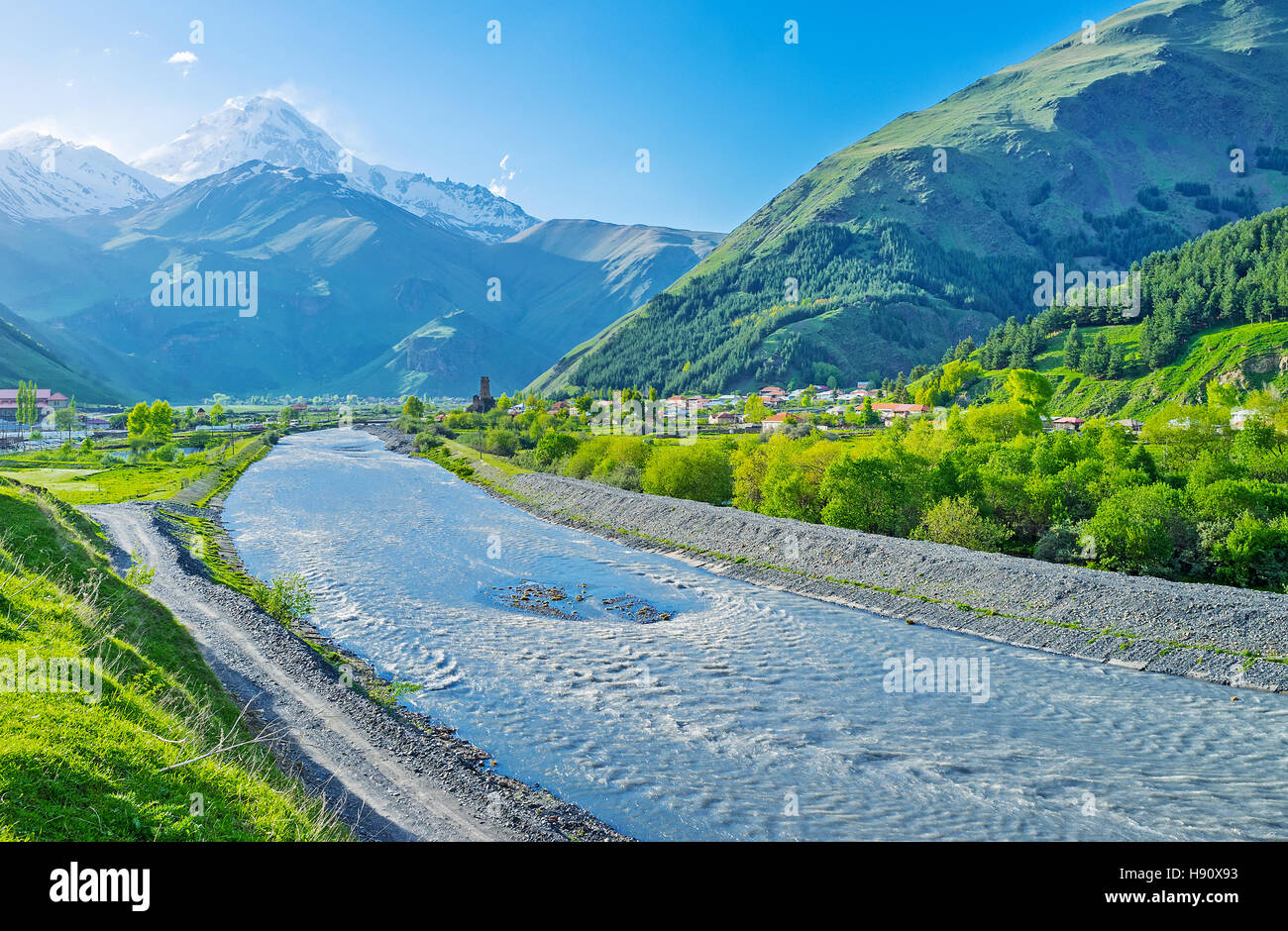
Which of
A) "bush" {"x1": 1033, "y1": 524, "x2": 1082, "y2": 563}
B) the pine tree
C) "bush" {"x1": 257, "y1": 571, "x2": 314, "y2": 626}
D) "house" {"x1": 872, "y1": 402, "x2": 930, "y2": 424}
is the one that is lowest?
"bush" {"x1": 257, "y1": 571, "x2": 314, "y2": 626}

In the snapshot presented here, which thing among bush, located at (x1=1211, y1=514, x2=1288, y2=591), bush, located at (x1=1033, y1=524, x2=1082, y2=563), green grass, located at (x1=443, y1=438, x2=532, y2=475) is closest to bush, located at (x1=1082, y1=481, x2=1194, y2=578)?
bush, located at (x1=1033, y1=524, x2=1082, y2=563)

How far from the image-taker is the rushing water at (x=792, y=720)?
59.5 ft

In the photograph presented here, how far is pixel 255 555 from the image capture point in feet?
154

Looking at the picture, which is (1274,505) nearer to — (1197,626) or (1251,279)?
(1197,626)

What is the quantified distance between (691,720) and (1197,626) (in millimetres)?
21648

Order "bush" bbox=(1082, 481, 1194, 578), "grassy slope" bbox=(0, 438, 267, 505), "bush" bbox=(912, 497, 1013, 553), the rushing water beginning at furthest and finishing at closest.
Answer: "grassy slope" bbox=(0, 438, 267, 505)
"bush" bbox=(912, 497, 1013, 553)
"bush" bbox=(1082, 481, 1194, 578)
the rushing water

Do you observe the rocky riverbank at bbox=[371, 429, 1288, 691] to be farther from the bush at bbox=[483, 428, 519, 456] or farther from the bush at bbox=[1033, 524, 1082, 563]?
the bush at bbox=[483, 428, 519, 456]

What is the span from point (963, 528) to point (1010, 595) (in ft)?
30.3

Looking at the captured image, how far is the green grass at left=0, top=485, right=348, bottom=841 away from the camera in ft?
34.4

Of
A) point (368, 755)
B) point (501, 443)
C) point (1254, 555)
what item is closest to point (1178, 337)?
point (1254, 555)

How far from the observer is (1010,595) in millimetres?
34656

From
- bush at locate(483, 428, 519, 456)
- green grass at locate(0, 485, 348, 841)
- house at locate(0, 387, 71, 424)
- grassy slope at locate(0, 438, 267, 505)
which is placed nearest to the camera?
green grass at locate(0, 485, 348, 841)

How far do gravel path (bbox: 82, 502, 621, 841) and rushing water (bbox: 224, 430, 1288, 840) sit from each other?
4.33 feet
